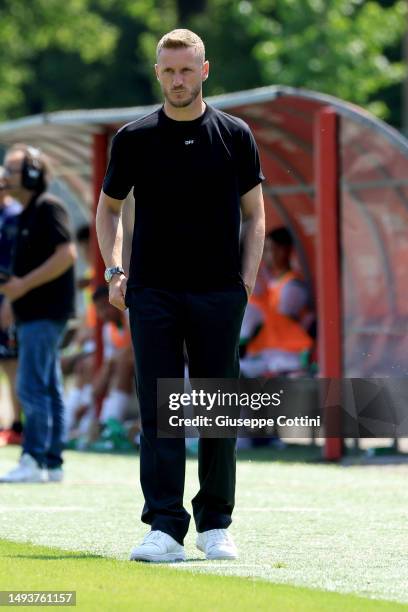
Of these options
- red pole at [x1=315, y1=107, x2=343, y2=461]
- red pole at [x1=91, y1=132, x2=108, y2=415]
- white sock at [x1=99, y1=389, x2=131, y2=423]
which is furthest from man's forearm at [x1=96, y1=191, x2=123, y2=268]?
red pole at [x1=91, y1=132, x2=108, y2=415]

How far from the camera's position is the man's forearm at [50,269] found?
1075 cm

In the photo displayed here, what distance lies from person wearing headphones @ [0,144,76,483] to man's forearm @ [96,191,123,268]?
3.64 metres

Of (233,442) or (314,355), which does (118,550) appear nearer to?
(233,442)

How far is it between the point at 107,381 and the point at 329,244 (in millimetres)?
2825

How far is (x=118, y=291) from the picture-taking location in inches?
279

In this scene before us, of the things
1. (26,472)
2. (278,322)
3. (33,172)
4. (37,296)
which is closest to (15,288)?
(37,296)

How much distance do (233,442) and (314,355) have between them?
24.0ft

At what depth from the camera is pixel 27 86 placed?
56000mm

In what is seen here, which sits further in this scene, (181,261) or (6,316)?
(6,316)

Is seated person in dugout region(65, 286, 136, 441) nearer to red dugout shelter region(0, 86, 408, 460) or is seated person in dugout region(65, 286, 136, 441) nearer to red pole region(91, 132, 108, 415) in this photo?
red pole region(91, 132, 108, 415)

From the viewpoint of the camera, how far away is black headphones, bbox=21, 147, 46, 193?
10922 millimetres

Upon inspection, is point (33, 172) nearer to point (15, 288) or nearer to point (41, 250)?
point (41, 250)

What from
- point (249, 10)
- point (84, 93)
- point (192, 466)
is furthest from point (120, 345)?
point (84, 93)

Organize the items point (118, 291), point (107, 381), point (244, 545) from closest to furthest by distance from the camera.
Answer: point (118, 291) → point (244, 545) → point (107, 381)
